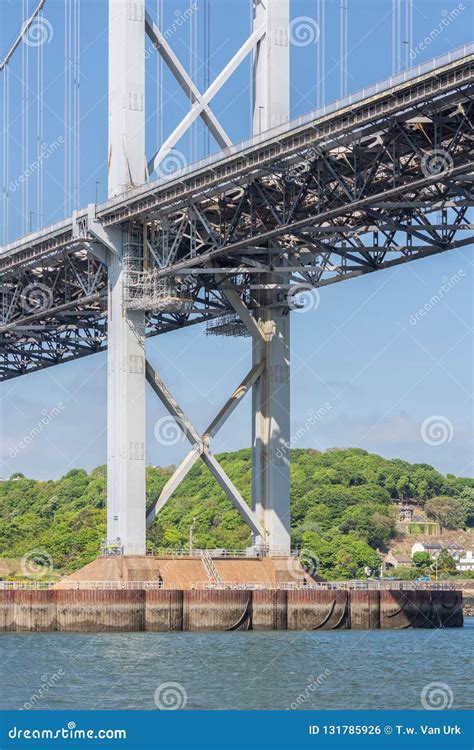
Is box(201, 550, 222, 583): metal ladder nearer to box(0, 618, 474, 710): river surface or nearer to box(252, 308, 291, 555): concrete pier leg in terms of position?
box(252, 308, 291, 555): concrete pier leg

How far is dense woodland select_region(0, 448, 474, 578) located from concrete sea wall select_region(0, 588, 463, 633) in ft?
195

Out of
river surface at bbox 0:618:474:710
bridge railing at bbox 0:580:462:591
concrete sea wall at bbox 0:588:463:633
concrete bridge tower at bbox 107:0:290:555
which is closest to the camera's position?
river surface at bbox 0:618:474:710

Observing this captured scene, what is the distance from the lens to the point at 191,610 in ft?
189

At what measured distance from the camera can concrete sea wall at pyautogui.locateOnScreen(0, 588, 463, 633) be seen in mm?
56656

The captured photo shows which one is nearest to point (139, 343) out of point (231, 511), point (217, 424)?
point (217, 424)

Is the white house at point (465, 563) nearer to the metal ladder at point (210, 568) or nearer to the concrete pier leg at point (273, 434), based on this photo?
the concrete pier leg at point (273, 434)

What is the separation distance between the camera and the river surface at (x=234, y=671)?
1415 inches

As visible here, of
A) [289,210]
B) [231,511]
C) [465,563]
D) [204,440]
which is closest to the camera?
[289,210]

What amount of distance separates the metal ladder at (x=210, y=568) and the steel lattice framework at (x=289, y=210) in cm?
943

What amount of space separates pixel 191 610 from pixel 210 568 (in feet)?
15.0

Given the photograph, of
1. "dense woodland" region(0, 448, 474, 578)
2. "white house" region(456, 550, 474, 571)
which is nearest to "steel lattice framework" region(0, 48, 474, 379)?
"dense woodland" region(0, 448, 474, 578)

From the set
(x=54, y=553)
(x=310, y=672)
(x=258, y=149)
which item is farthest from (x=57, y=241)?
(x=54, y=553)

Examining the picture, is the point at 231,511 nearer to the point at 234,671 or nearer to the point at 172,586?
the point at 172,586

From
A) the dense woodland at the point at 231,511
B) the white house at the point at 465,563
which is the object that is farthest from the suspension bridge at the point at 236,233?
the white house at the point at 465,563
